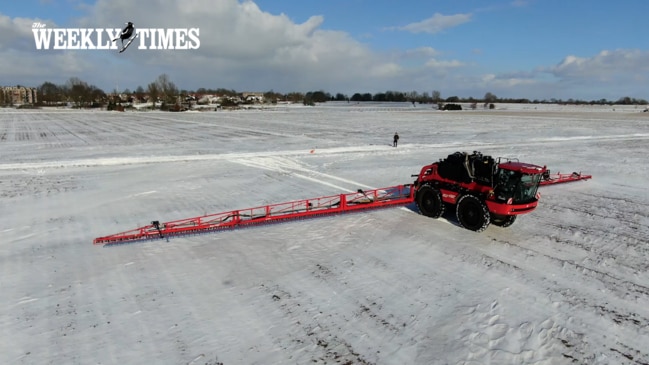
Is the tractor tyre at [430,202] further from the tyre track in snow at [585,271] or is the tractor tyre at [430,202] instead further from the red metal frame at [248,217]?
the tyre track in snow at [585,271]

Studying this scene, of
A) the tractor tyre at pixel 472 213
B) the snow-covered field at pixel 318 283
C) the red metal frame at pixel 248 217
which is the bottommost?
the snow-covered field at pixel 318 283

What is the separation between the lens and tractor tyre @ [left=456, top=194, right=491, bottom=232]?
33.1ft

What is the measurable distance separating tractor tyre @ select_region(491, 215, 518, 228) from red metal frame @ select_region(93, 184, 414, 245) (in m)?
2.54

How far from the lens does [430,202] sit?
38.1ft

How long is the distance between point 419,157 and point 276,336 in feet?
61.1

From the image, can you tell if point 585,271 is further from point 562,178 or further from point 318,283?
point 562,178

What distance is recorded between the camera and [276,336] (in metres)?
6.16

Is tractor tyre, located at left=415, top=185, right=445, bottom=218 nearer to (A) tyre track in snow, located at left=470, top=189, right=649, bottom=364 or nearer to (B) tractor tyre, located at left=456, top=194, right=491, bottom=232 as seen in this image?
(B) tractor tyre, located at left=456, top=194, right=491, bottom=232

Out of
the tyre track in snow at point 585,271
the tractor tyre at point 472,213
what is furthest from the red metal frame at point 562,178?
the tractor tyre at point 472,213

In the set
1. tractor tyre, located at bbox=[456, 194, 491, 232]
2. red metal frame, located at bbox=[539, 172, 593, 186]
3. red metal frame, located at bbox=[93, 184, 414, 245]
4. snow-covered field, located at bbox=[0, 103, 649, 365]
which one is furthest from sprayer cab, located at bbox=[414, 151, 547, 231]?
red metal frame, located at bbox=[539, 172, 593, 186]

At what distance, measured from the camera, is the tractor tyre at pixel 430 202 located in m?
11.3

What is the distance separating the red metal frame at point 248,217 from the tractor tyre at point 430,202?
60 cm

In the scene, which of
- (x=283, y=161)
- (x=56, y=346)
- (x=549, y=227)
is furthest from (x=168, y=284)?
(x=283, y=161)

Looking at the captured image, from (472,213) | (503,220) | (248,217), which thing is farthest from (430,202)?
(248,217)
